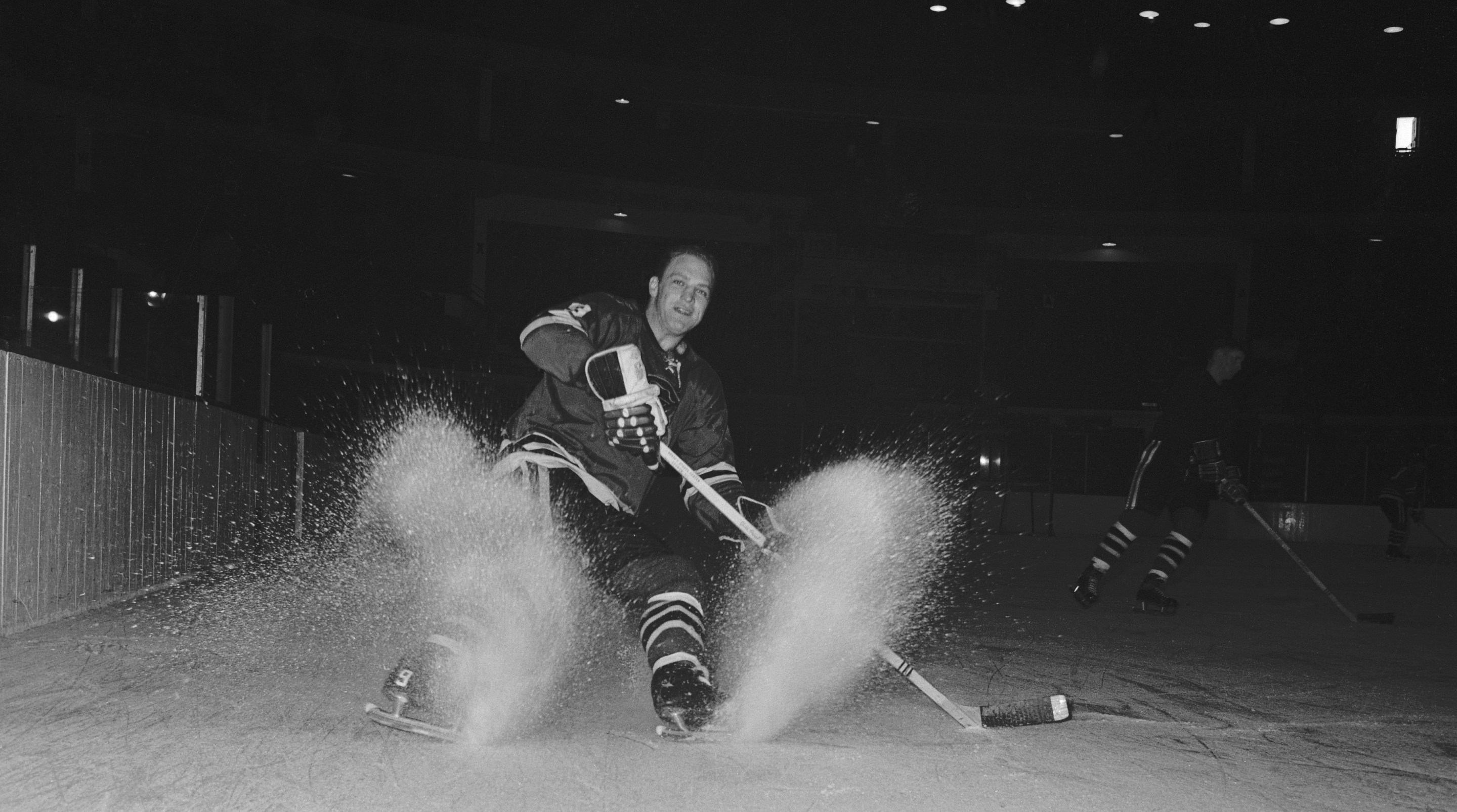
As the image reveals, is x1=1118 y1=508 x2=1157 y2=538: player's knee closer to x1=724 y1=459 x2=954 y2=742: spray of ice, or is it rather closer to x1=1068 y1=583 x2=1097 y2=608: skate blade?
x1=1068 y1=583 x2=1097 y2=608: skate blade

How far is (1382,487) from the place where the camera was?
13.3m

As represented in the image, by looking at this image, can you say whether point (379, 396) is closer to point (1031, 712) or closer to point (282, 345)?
point (282, 345)

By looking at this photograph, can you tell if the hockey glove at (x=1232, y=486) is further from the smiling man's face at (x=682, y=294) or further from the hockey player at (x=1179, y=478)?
the smiling man's face at (x=682, y=294)

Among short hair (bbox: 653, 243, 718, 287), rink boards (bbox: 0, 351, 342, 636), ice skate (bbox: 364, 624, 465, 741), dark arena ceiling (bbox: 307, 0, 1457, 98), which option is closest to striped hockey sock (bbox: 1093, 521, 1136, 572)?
short hair (bbox: 653, 243, 718, 287)

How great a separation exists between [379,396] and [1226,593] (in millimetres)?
11887

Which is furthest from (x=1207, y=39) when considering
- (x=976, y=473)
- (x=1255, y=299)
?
(x=976, y=473)

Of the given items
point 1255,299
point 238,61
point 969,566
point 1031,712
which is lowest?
point 969,566

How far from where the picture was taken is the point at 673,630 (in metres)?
3.02

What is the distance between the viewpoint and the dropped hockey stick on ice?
127 inches

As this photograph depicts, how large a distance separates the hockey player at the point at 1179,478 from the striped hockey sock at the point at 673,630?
3.98m

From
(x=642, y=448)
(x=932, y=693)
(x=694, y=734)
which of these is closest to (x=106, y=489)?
(x=642, y=448)

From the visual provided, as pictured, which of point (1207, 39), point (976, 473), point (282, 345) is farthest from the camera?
point (1207, 39)

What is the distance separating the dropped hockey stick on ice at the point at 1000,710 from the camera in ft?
10.6

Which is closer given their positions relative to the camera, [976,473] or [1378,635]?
[1378,635]
